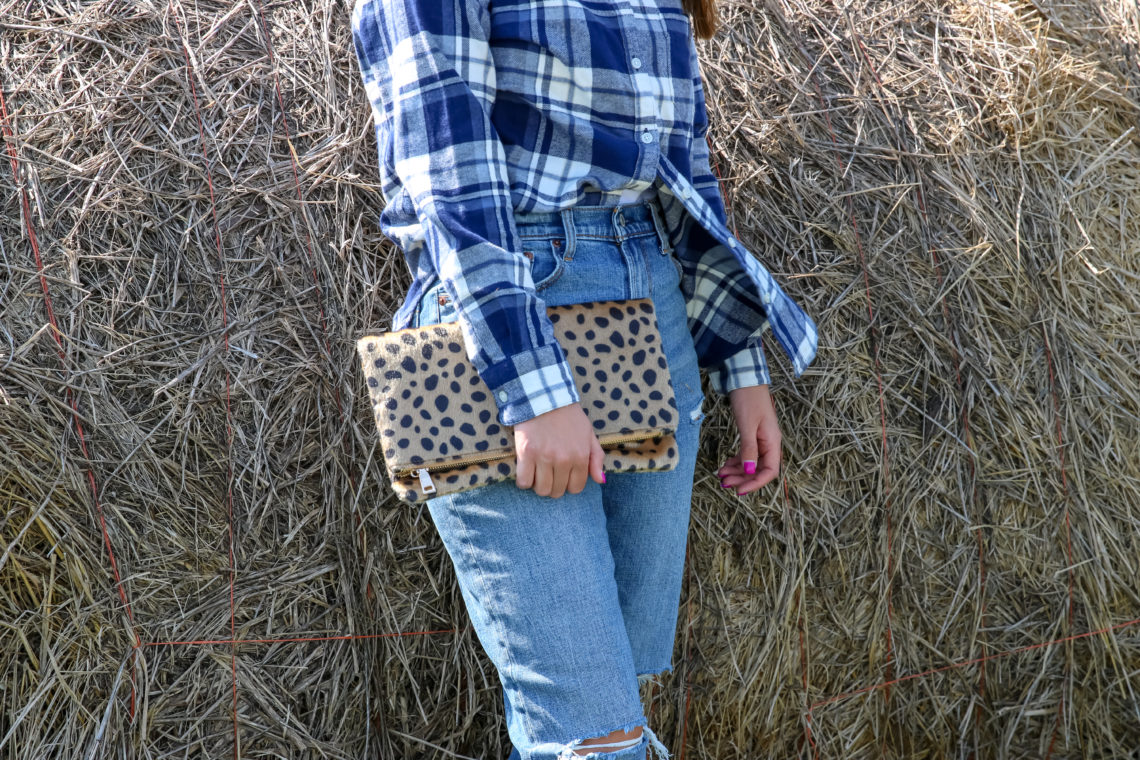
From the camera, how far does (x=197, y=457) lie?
1.58 meters

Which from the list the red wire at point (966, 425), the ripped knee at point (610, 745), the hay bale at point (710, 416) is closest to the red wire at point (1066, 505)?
the hay bale at point (710, 416)

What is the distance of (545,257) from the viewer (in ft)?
3.97

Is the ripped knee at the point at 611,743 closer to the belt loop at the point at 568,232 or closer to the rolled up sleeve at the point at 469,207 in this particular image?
the rolled up sleeve at the point at 469,207

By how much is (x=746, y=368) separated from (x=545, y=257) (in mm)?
443

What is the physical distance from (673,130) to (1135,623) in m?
1.50

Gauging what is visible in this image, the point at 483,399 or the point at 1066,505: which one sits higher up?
the point at 483,399

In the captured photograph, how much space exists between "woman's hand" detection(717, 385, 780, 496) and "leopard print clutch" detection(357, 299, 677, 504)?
28 centimetres

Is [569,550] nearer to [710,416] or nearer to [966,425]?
[710,416]

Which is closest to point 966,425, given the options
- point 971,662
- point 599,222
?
point 971,662

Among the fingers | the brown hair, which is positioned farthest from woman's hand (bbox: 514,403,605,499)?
the brown hair

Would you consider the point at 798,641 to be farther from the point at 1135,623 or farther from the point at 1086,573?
the point at 1135,623

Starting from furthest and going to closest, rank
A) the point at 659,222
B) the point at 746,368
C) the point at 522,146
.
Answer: the point at 746,368 → the point at 659,222 → the point at 522,146

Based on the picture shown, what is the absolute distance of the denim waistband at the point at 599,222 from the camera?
3.94ft

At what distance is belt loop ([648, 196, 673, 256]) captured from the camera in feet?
4.32
